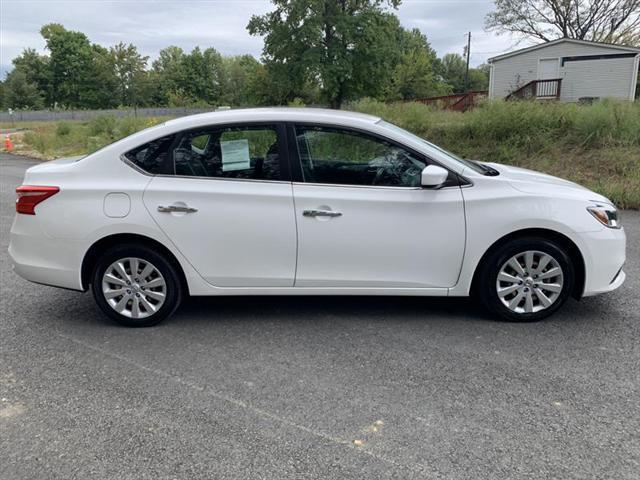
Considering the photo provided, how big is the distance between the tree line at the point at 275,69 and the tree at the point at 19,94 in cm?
15

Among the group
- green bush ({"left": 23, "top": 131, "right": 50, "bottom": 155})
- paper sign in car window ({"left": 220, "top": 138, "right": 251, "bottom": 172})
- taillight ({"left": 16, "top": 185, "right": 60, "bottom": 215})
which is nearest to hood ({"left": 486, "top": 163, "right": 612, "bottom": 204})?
paper sign in car window ({"left": 220, "top": 138, "right": 251, "bottom": 172})

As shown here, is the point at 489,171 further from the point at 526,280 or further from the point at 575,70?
the point at 575,70

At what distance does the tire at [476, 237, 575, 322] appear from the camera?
13.7 ft

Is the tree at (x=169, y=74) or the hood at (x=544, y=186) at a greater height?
the tree at (x=169, y=74)

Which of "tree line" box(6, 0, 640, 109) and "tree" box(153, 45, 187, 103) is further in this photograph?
"tree" box(153, 45, 187, 103)

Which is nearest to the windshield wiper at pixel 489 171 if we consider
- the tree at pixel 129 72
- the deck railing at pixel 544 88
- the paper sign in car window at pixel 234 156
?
the paper sign in car window at pixel 234 156

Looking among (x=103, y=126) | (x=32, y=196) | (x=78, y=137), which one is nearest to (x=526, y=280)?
(x=32, y=196)

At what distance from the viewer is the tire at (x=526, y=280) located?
4.16 m

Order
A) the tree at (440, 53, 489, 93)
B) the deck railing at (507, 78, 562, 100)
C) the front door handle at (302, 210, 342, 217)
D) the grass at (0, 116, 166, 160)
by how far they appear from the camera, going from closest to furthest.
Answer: the front door handle at (302, 210, 342, 217) < the grass at (0, 116, 166, 160) < the deck railing at (507, 78, 562, 100) < the tree at (440, 53, 489, 93)

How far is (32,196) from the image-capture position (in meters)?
4.23

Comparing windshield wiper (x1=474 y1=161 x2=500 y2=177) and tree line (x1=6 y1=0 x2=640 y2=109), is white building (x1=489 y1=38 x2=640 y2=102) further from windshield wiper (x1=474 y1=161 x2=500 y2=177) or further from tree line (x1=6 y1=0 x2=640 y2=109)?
windshield wiper (x1=474 y1=161 x2=500 y2=177)

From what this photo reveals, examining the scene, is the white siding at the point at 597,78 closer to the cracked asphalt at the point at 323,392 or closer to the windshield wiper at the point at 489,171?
the windshield wiper at the point at 489,171

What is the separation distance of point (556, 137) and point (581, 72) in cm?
1860

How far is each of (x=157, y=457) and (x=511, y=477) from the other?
5.72ft
